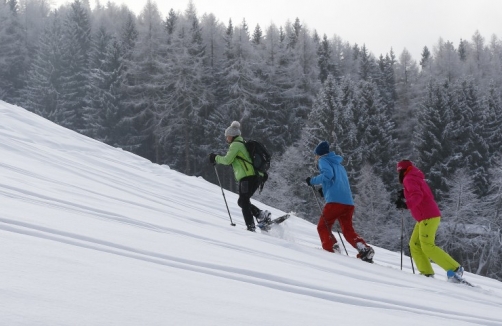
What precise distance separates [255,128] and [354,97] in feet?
30.0

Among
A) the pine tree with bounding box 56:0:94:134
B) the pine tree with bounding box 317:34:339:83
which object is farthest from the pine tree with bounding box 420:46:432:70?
the pine tree with bounding box 56:0:94:134

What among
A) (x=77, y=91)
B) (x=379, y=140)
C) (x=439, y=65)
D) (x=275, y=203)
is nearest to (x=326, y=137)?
(x=379, y=140)

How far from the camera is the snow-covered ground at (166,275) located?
276cm

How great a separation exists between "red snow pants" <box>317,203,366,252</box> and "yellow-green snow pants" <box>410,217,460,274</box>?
80 cm

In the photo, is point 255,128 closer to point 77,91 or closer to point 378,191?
point 378,191

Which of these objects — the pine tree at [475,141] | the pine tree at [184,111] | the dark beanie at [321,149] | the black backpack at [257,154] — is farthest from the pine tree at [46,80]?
the dark beanie at [321,149]

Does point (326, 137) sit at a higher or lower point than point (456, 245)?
higher

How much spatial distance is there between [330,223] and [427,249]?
1.36m

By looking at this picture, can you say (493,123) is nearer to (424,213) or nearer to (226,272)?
(424,213)

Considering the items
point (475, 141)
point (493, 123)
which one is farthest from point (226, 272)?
point (493, 123)

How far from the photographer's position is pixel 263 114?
4841cm

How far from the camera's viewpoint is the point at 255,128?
153ft

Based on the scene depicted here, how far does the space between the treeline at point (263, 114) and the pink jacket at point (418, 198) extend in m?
29.4

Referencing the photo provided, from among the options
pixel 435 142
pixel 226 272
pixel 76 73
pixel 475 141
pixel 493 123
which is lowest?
pixel 226 272
